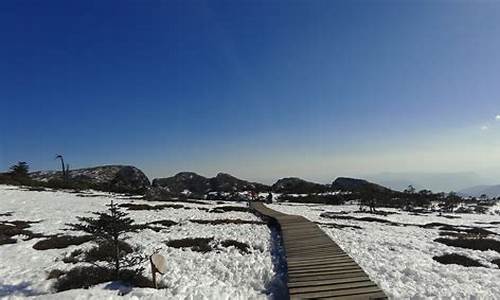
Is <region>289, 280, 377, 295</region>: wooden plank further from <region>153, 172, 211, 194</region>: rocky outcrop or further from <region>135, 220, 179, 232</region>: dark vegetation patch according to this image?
<region>153, 172, 211, 194</region>: rocky outcrop

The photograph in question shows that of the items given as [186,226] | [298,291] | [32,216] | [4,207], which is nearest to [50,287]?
[298,291]

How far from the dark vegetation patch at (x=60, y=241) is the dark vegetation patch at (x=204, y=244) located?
13.3 feet

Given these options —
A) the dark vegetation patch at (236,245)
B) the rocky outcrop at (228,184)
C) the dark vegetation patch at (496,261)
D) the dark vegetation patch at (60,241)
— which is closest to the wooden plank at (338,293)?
the dark vegetation patch at (236,245)

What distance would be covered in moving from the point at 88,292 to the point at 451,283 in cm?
1046

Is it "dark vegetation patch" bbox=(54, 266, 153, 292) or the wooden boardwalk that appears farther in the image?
"dark vegetation patch" bbox=(54, 266, 153, 292)

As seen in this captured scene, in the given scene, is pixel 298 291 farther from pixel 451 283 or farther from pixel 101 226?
pixel 101 226

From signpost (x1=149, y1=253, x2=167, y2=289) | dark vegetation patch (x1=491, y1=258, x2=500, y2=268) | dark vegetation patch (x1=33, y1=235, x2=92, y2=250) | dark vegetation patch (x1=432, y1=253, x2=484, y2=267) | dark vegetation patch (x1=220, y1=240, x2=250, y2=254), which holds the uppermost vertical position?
signpost (x1=149, y1=253, x2=167, y2=289)

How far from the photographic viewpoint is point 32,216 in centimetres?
2286

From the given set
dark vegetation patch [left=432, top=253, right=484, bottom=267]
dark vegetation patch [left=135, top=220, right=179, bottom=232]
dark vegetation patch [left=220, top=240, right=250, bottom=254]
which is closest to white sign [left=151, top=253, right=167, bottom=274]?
dark vegetation patch [left=220, top=240, right=250, bottom=254]

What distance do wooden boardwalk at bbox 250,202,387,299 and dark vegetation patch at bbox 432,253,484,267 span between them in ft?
13.7

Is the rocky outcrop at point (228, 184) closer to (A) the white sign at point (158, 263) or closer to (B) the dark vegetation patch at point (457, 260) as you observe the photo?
(B) the dark vegetation patch at point (457, 260)

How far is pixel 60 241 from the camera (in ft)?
48.8

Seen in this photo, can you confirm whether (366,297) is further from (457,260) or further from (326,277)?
(457,260)

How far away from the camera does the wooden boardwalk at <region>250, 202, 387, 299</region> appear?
27.1ft
